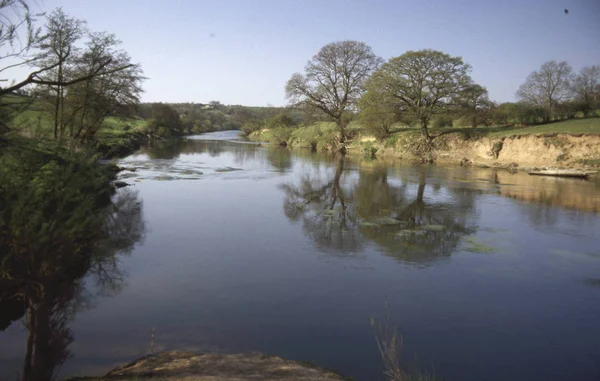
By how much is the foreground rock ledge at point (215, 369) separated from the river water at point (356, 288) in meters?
0.43

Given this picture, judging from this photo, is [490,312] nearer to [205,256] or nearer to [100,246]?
[205,256]

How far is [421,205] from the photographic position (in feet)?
54.5

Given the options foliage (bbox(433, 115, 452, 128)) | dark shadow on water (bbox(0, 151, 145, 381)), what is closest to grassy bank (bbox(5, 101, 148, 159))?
dark shadow on water (bbox(0, 151, 145, 381))

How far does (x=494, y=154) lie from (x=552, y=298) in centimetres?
2770

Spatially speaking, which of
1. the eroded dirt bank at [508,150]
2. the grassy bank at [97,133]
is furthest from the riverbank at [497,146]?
the grassy bank at [97,133]

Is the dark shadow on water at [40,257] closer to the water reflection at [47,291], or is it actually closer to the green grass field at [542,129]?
the water reflection at [47,291]

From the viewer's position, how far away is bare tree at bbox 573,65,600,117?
36.2m

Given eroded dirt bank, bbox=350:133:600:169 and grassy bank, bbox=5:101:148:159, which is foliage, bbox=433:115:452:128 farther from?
grassy bank, bbox=5:101:148:159

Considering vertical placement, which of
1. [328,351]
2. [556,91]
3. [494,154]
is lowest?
[328,351]

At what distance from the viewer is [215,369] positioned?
485 cm

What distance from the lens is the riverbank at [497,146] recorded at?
2822 cm

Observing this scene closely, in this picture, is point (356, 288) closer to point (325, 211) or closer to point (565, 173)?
point (325, 211)

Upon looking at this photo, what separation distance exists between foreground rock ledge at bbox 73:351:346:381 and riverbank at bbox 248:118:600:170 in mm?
28707

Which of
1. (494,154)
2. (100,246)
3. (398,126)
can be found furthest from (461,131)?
(100,246)
